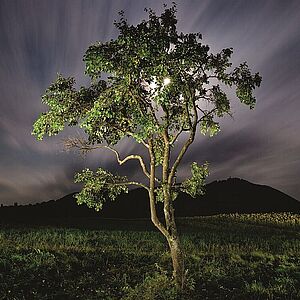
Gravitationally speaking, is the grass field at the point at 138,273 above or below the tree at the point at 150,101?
below

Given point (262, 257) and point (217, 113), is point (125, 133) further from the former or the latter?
point (262, 257)

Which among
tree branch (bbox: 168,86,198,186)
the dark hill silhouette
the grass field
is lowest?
the grass field

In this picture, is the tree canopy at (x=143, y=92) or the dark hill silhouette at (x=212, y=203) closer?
the tree canopy at (x=143, y=92)

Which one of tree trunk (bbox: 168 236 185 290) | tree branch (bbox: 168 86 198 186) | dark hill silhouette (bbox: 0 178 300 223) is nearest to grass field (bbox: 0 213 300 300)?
tree trunk (bbox: 168 236 185 290)

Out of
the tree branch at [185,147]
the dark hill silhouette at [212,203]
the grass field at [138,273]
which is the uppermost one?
the dark hill silhouette at [212,203]

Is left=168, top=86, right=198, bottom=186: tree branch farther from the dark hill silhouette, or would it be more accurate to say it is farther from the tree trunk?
the dark hill silhouette

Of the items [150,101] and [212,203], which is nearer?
[150,101]

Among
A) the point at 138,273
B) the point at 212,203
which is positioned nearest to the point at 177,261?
the point at 138,273

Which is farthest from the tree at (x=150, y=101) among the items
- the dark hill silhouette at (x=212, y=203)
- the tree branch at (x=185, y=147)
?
the dark hill silhouette at (x=212, y=203)

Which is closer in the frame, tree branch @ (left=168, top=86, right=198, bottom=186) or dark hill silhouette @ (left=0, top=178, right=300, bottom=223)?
tree branch @ (left=168, top=86, right=198, bottom=186)

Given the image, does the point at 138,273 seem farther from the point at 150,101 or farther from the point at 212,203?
the point at 212,203

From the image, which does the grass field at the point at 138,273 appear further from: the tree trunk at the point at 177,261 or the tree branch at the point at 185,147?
the tree branch at the point at 185,147

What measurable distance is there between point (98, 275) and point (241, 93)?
38.3 ft

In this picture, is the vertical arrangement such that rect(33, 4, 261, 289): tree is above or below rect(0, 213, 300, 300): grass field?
above
